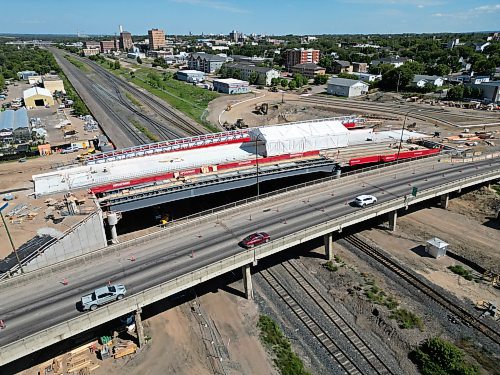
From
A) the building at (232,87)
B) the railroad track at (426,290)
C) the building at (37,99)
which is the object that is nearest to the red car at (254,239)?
the railroad track at (426,290)

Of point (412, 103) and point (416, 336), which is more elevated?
point (412, 103)

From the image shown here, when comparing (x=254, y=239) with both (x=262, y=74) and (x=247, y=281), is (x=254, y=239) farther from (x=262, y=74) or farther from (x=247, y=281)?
(x=262, y=74)

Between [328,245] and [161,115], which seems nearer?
[328,245]

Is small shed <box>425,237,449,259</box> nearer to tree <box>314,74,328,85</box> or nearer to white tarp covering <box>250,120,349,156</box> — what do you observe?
white tarp covering <box>250,120,349,156</box>

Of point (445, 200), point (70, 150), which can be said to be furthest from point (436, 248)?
point (70, 150)

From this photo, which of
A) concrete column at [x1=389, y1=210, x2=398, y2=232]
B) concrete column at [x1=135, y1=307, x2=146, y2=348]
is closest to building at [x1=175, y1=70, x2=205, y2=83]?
concrete column at [x1=389, y1=210, x2=398, y2=232]

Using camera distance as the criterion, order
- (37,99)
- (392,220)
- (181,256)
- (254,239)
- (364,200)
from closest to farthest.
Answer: (181,256) < (254,239) < (364,200) < (392,220) < (37,99)

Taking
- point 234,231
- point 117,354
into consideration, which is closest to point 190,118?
point 234,231

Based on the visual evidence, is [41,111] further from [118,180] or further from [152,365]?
[152,365]
